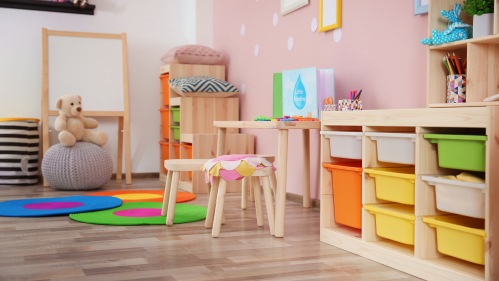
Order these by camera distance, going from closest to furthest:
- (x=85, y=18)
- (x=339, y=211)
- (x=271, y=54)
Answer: (x=339, y=211) → (x=271, y=54) → (x=85, y=18)

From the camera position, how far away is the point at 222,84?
13.1ft

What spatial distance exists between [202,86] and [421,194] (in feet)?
8.17

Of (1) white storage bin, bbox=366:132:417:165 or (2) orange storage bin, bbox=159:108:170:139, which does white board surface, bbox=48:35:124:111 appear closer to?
(2) orange storage bin, bbox=159:108:170:139

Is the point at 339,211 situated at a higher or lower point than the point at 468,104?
lower

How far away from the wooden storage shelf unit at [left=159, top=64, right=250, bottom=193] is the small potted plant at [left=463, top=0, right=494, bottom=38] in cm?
220

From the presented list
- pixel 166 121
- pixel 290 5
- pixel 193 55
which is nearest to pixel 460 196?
pixel 290 5

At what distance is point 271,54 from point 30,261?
7.50 ft

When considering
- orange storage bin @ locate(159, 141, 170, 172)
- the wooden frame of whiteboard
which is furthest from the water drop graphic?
the wooden frame of whiteboard

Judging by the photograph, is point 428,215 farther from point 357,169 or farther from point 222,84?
point 222,84

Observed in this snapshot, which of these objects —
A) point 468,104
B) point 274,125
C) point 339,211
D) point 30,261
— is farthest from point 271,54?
point 30,261

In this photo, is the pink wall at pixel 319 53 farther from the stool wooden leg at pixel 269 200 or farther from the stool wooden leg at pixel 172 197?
the stool wooden leg at pixel 172 197

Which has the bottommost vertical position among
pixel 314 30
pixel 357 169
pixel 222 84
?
pixel 357 169

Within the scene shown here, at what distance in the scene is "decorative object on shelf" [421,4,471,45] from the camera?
1806mm

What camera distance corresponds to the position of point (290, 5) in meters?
3.30
